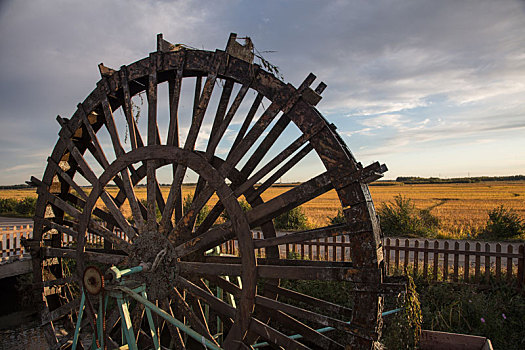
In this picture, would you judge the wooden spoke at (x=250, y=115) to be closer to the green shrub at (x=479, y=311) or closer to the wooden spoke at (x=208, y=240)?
the wooden spoke at (x=208, y=240)

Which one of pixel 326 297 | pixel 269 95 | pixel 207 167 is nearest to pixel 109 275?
pixel 207 167

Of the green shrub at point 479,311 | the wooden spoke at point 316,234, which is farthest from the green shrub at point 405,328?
the green shrub at point 479,311

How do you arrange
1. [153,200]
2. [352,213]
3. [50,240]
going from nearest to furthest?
[352,213]
[153,200]
[50,240]

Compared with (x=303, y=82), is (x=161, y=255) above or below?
below

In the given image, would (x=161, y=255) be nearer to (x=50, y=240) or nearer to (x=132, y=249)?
(x=132, y=249)

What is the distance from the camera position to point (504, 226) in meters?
11.8

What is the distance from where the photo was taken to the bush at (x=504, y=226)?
1172 cm

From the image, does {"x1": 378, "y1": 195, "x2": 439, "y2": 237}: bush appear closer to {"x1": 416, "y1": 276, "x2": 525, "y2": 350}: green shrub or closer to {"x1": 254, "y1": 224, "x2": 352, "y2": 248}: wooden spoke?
{"x1": 416, "y1": 276, "x2": 525, "y2": 350}: green shrub

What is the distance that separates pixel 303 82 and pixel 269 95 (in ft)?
1.33

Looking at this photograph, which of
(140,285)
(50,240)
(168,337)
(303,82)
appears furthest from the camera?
(168,337)

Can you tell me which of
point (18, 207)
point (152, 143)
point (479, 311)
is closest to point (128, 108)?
point (152, 143)

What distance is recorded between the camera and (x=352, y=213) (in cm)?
355

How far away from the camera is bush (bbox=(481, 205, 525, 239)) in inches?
461

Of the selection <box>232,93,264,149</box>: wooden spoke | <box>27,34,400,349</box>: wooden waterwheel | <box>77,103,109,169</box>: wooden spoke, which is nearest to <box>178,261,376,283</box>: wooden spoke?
<box>27,34,400,349</box>: wooden waterwheel
